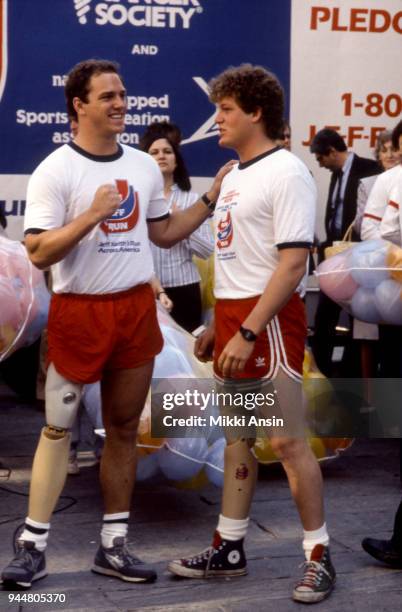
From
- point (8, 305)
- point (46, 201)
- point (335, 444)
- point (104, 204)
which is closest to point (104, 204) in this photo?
point (104, 204)

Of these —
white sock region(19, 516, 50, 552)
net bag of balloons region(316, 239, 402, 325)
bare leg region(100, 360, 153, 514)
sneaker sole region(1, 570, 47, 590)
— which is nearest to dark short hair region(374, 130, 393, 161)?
net bag of balloons region(316, 239, 402, 325)

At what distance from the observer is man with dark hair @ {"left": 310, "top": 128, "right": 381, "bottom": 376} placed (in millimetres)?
8422

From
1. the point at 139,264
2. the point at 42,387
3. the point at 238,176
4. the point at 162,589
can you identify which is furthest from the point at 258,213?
the point at 42,387

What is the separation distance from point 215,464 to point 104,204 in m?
1.59

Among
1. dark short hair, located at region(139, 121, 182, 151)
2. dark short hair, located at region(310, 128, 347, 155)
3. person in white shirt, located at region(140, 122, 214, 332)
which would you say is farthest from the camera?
dark short hair, located at region(310, 128, 347, 155)

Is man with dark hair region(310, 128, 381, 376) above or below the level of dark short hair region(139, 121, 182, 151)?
below

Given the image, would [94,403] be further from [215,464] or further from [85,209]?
[85,209]

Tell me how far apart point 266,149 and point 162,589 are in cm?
173

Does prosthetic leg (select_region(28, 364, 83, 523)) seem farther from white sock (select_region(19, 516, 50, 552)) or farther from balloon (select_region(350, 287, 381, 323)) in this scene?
balloon (select_region(350, 287, 381, 323))

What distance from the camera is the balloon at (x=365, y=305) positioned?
619cm

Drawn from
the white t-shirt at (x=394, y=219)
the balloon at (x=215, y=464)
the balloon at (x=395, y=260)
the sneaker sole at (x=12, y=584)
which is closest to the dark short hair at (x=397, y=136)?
the white t-shirt at (x=394, y=219)

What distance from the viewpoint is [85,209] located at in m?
4.81

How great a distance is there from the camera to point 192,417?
5422 millimetres

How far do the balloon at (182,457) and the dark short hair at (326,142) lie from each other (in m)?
3.30
